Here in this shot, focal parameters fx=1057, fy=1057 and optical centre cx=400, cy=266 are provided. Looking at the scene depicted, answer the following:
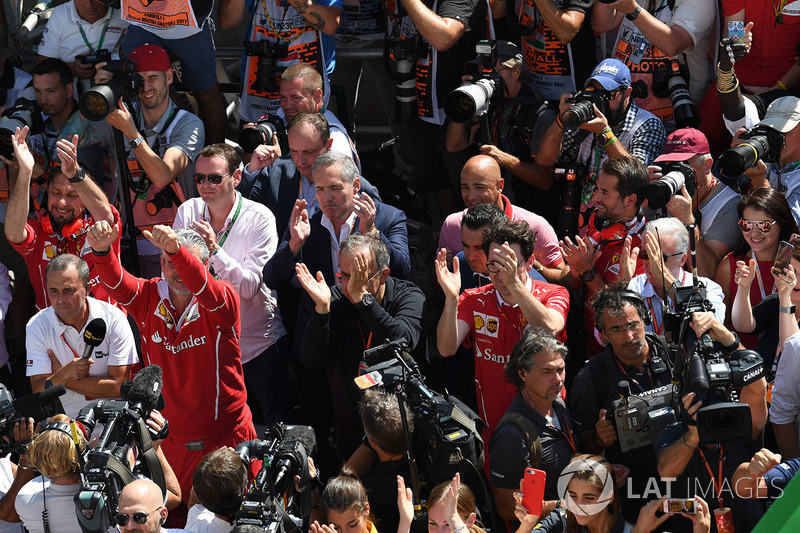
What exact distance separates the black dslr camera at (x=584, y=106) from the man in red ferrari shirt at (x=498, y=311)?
86 cm

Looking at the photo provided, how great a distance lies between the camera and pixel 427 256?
283 inches

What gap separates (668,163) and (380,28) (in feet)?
8.90

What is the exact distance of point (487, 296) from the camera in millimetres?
5484

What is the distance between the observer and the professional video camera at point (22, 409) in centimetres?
475

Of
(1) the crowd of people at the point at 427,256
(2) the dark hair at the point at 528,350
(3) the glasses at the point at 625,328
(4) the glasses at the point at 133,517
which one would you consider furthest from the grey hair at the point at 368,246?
(4) the glasses at the point at 133,517

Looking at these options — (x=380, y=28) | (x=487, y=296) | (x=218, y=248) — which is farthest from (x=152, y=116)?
(x=487, y=296)

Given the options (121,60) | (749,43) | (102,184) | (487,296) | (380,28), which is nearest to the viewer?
(487,296)

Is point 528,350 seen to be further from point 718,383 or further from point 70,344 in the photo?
point 70,344

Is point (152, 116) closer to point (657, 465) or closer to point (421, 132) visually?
point (421, 132)

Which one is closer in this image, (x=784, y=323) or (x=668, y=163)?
(x=784, y=323)

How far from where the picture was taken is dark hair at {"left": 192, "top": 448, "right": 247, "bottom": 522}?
455 cm

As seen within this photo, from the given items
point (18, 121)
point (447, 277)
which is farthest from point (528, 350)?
point (18, 121)

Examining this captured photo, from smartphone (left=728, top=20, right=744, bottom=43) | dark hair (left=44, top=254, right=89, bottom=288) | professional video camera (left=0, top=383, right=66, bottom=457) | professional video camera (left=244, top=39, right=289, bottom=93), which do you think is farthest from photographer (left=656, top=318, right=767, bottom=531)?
professional video camera (left=244, top=39, right=289, bottom=93)

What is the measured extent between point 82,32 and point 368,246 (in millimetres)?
2911
